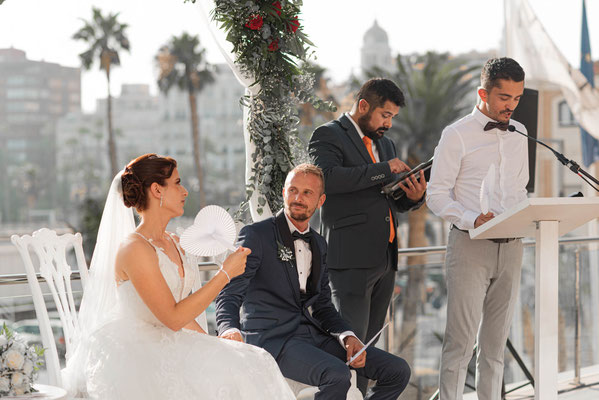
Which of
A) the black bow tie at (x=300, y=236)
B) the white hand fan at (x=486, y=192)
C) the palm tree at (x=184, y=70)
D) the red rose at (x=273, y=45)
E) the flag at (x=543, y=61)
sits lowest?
the black bow tie at (x=300, y=236)

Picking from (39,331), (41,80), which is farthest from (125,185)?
(41,80)

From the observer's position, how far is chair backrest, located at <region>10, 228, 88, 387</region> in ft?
10.2

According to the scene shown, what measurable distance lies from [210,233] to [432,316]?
340 cm

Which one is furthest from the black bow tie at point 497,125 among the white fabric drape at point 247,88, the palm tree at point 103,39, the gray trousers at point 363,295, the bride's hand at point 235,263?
the palm tree at point 103,39

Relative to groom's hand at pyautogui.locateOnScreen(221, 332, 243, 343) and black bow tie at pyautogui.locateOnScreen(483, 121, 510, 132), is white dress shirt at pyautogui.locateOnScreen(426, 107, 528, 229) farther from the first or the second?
groom's hand at pyautogui.locateOnScreen(221, 332, 243, 343)

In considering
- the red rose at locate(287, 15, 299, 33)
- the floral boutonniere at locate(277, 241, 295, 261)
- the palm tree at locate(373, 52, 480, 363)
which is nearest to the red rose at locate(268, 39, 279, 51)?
the red rose at locate(287, 15, 299, 33)

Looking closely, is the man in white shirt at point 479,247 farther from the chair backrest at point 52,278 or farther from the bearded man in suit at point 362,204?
the chair backrest at point 52,278

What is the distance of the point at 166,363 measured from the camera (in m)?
2.66

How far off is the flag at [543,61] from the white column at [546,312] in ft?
23.3

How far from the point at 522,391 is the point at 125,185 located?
3221mm

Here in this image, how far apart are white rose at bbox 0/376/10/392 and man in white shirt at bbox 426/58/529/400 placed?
72.2 inches

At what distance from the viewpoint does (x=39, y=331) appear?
3266 mm

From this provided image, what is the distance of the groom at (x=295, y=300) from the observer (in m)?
3.07

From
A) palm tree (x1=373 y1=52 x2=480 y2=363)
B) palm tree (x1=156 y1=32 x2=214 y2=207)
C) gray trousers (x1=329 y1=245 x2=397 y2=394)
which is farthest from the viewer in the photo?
palm tree (x1=156 y1=32 x2=214 y2=207)
